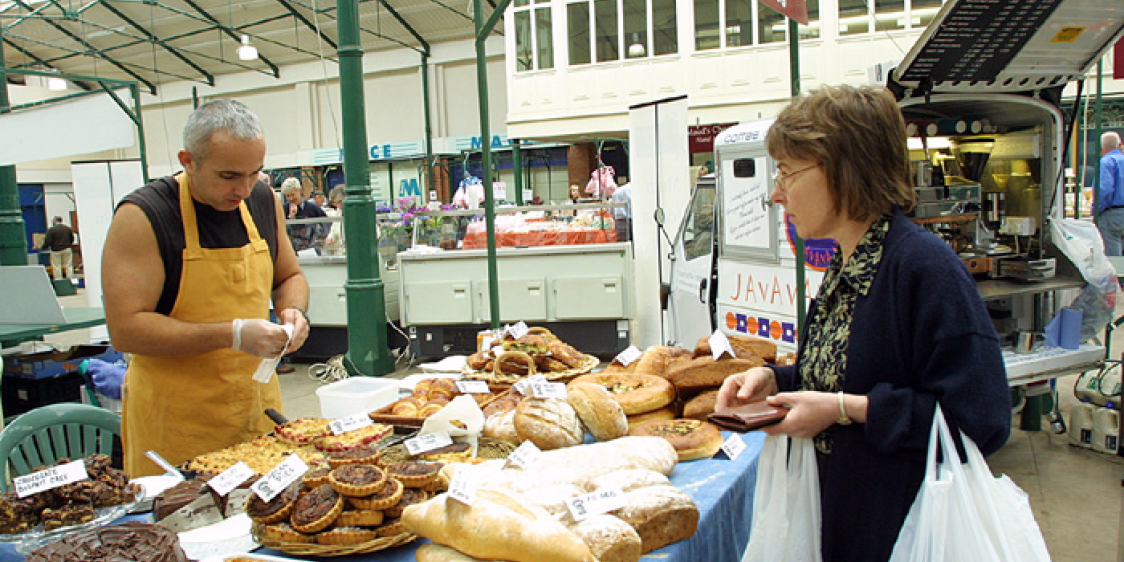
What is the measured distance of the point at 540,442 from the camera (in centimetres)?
220

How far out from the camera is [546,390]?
247 cm

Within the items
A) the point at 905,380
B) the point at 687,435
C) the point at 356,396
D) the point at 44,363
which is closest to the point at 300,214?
the point at 44,363

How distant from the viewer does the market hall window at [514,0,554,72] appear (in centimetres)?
1748

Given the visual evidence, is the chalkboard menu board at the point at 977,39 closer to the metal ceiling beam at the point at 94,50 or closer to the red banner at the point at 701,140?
the red banner at the point at 701,140

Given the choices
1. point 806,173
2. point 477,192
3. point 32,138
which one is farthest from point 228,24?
point 806,173

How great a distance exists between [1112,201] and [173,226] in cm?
1027

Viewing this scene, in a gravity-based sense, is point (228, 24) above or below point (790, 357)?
above

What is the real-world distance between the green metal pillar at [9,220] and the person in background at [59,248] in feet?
42.7

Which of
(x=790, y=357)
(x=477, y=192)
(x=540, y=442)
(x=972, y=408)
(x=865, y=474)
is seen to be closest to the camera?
(x=972, y=408)

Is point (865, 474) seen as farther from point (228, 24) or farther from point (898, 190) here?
point (228, 24)

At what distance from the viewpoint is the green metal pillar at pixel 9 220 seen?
6.81 meters

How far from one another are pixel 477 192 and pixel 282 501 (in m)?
11.1

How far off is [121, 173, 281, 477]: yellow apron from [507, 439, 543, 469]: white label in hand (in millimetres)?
1110

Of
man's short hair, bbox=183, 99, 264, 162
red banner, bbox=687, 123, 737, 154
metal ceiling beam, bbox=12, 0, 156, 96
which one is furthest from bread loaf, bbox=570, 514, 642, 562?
metal ceiling beam, bbox=12, 0, 156, 96
